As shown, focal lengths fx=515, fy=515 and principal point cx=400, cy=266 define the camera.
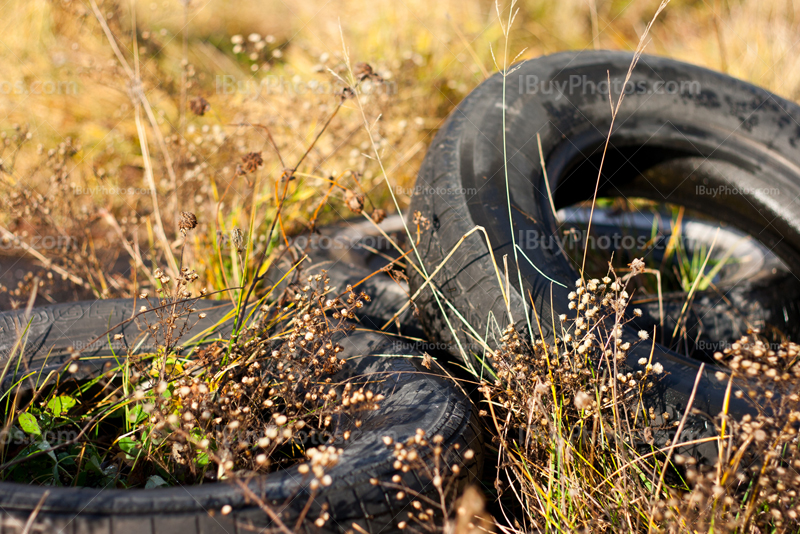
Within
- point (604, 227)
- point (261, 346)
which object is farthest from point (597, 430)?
point (604, 227)

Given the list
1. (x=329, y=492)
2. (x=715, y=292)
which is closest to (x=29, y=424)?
(x=329, y=492)

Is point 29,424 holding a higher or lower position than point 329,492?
lower

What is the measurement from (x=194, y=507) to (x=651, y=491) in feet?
3.80

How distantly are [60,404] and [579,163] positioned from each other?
7.90ft

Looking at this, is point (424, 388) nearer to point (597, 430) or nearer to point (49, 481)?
point (597, 430)

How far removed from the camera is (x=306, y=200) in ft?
11.6

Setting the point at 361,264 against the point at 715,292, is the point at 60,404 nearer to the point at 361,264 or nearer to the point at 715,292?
the point at 361,264

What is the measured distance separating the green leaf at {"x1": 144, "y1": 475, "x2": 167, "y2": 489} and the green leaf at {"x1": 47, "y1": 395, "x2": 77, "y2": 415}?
0.41 meters

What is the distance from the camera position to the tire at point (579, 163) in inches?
80.7

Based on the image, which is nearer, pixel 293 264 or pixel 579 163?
pixel 293 264

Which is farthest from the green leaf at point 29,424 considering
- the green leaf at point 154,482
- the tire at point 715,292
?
the tire at point 715,292

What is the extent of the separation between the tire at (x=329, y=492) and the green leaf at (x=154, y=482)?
36cm

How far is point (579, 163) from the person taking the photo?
2.58 m

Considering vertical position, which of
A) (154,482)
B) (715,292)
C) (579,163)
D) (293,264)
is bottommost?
(154,482)
